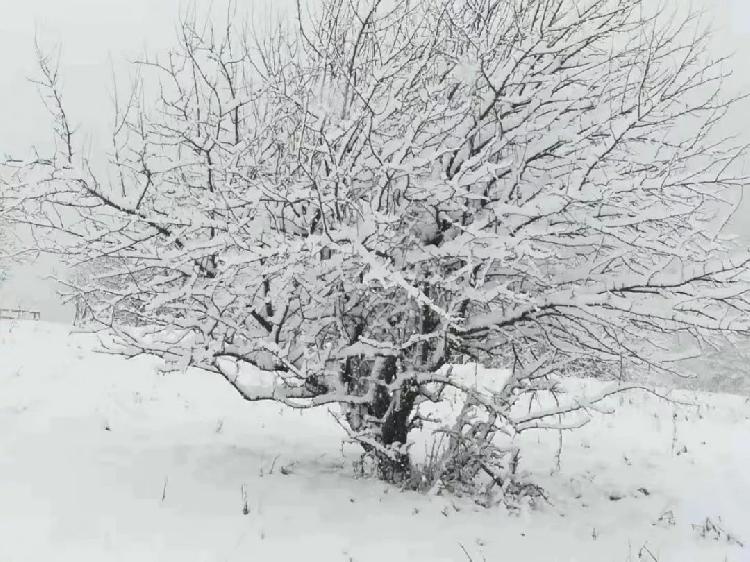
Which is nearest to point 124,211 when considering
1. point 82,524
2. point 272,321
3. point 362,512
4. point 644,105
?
point 272,321

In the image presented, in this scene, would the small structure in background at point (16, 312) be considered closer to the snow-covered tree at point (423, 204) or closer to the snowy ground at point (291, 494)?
the snowy ground at point (291, 494)

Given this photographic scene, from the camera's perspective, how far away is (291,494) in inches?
183

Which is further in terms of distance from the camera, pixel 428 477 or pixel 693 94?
pixel 428 477

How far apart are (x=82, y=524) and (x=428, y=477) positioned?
2487 mm

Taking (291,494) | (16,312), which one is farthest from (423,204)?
(16,312)

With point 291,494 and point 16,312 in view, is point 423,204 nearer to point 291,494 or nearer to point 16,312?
point 291,494

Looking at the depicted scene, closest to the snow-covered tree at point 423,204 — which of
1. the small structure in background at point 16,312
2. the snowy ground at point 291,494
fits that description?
the snowy ground at point 291,494

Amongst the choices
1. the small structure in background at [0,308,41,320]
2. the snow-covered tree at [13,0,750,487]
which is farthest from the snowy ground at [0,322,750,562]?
the small structure in background at [0,308,41,320]

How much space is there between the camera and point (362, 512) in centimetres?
441

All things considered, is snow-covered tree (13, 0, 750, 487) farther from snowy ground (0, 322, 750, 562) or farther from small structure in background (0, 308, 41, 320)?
small structure in background (0, 308, 41, 320)

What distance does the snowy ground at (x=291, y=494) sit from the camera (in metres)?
3.83

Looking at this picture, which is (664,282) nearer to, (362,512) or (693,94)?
(693,94)

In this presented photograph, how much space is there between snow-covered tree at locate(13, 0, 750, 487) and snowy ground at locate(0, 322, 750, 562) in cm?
59

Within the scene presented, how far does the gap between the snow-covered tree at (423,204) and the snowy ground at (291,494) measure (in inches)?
23.2
